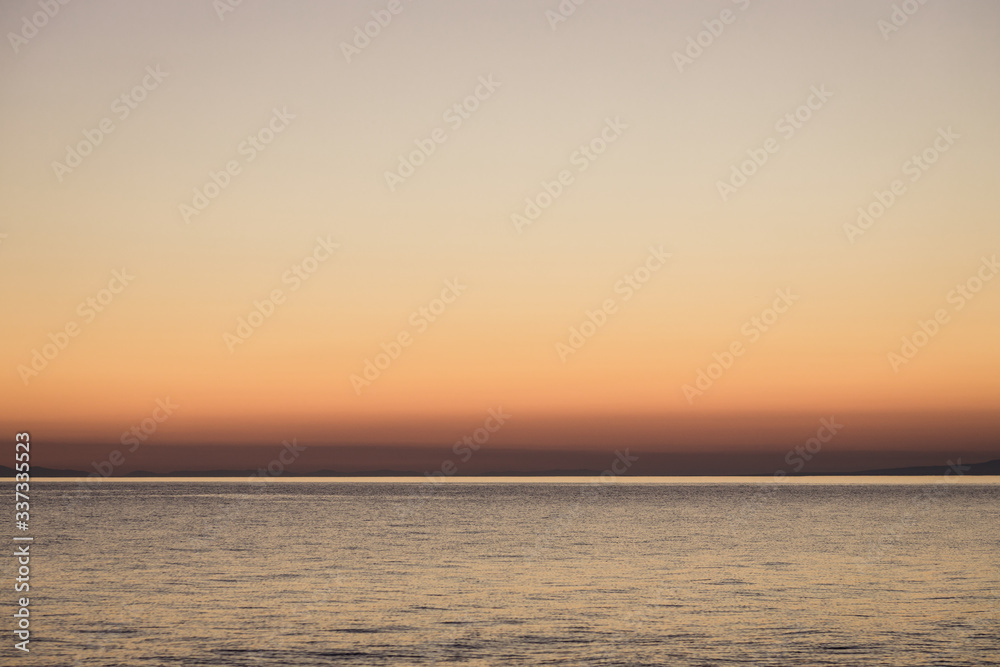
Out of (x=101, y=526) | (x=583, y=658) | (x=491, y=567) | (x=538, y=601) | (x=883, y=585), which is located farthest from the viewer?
(x=101, y=526)

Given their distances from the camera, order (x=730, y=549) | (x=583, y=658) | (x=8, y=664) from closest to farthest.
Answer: (x=8, y=664) → (x=583, y=658) → (x=730, y=549)

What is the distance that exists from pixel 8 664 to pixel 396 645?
1207 centimetres

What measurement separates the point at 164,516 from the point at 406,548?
60516 millimetres

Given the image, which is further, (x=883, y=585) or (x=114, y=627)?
(x=883, y=585)

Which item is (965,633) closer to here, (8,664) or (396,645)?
(396,645)

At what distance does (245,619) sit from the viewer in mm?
38000

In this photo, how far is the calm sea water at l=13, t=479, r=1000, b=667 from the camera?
32344 millimetres

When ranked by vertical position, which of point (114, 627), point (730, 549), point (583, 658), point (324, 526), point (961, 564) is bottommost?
point (583, 658)

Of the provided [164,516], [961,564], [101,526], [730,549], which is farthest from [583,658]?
[164,516]

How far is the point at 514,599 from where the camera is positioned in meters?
43.5

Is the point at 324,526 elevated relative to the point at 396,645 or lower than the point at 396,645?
elevated

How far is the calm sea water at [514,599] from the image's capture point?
1273 inches

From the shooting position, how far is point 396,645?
1308 inches

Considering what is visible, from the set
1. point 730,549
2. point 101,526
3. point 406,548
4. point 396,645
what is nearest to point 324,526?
point 101,526
